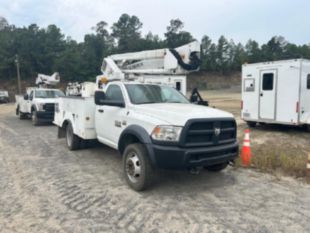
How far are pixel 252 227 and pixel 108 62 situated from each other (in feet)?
26.0

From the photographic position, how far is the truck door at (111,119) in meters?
5.73

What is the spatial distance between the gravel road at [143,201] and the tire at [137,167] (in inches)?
6.5

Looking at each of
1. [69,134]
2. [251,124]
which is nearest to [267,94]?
[251,124]

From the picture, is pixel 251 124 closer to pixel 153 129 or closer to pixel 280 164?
pixel 280 164

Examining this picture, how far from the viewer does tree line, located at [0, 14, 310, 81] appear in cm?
6128

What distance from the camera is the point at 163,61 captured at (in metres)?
8.87

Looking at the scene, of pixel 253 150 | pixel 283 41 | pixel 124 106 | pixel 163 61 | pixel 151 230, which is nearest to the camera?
pixel 151 230

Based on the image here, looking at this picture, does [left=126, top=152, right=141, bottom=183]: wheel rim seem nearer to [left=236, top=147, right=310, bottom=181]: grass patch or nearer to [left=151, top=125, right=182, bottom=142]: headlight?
[left=151, top=125, right=182, bottom=142]: headlight

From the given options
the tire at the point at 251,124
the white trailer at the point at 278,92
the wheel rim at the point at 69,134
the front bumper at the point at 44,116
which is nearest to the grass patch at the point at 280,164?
the white trailer at the point at 278,92

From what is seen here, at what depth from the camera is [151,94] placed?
596 centimetres

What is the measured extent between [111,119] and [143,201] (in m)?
2.07

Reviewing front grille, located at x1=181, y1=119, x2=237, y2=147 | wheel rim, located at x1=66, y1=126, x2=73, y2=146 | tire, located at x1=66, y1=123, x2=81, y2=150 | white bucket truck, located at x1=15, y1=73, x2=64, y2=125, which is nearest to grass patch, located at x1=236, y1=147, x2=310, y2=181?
front grille, located at x1=181, y1=119, x2=237, y2=147

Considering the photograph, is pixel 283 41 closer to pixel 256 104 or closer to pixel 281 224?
pixel 256 104

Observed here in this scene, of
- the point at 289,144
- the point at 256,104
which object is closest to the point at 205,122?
the point at 289,144
